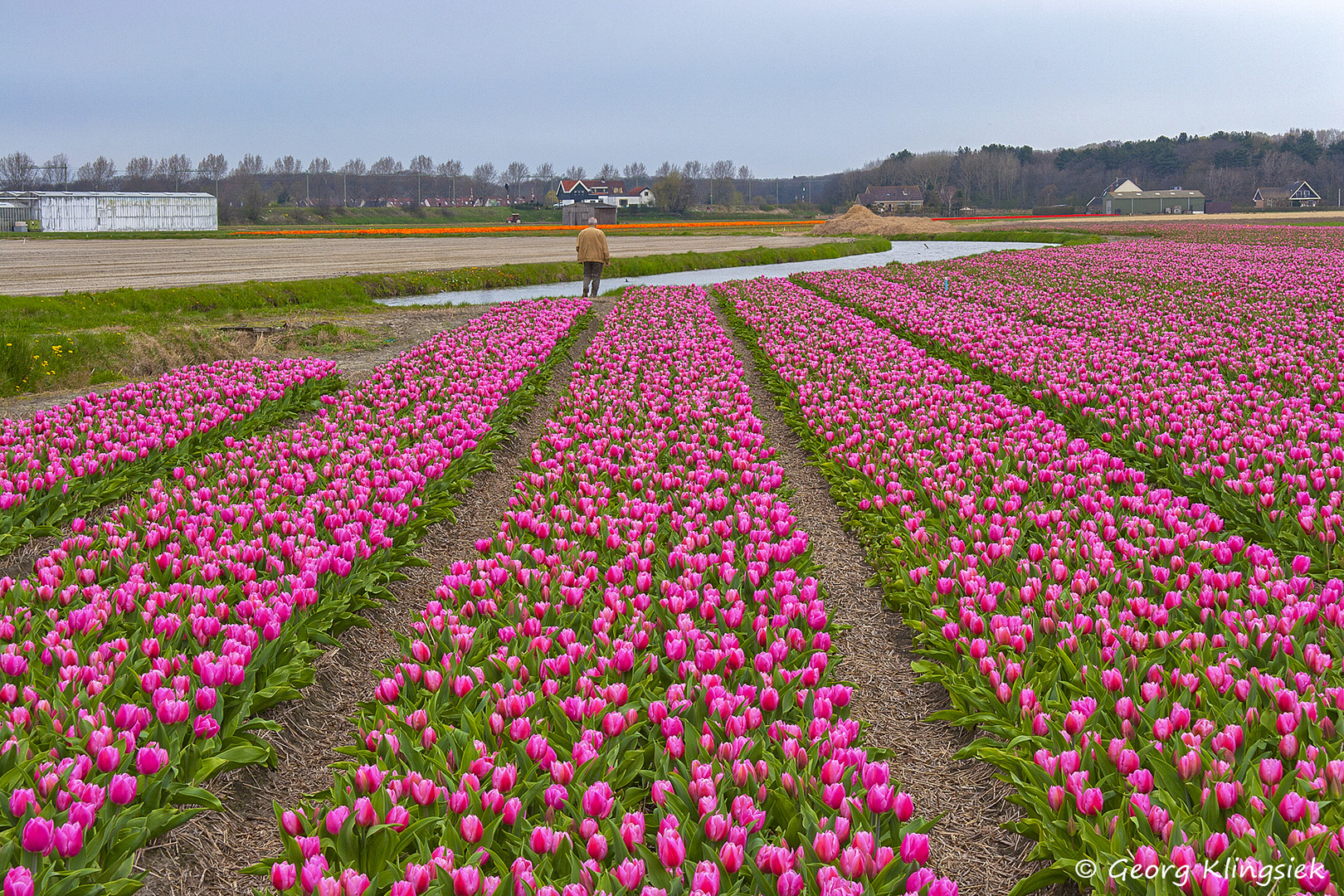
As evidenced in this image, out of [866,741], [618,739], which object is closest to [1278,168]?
[866,741]

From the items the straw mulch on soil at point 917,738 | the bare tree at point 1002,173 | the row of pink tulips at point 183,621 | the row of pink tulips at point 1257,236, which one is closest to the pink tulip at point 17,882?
the row of pink tulips at point 183,621

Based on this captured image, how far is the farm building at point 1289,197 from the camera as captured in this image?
151750mm

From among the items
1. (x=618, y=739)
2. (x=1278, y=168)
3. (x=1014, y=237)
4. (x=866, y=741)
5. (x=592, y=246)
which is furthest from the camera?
(x=1278, y=168)

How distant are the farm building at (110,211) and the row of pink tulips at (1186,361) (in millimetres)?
80893

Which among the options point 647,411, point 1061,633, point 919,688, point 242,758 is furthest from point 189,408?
point 1061,633

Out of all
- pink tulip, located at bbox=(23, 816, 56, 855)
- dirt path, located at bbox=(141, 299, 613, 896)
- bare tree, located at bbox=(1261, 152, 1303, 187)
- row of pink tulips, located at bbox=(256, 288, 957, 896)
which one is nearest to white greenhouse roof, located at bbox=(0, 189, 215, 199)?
dirt path, located at bbox=(141, 299, 613, 896)

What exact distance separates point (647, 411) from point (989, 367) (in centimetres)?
605

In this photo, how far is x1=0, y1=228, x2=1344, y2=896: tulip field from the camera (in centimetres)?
365

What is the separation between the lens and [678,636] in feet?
17.0

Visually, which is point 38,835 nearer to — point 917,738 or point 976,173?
point 917,738

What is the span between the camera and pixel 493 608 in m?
5.74

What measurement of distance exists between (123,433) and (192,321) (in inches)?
542

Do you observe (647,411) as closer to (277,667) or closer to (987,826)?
(277,667)

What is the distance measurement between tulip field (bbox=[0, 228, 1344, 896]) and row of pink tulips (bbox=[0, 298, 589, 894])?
29 mm
